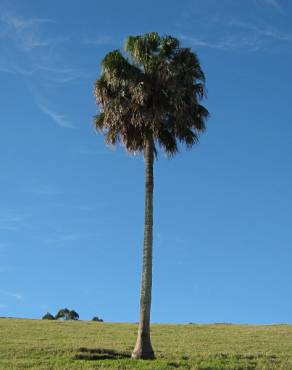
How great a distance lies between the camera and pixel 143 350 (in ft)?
106

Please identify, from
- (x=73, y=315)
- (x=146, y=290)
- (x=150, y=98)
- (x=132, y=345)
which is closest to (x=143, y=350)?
(x=146, y=290)

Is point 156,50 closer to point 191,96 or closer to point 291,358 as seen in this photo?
point 191,96

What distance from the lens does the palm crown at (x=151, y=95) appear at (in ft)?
114

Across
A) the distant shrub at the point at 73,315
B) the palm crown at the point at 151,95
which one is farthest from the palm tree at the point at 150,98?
the distant shrub at the point at 73,315

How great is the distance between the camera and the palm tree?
34562mm

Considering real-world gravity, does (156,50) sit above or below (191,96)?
above

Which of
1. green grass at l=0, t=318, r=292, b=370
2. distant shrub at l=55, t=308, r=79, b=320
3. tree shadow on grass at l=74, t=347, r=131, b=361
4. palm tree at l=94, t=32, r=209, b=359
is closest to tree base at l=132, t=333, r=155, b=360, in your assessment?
green grass at l=0, t=318, r=292, b=370

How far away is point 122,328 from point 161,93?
81.5ft

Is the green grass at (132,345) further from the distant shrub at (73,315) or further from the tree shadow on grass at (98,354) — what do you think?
the distant shrub at (73,315)

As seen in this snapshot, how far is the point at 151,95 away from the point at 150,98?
6.0 inches

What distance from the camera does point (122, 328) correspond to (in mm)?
54375

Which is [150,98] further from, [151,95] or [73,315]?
[73,315]

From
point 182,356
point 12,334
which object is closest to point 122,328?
point 12,334

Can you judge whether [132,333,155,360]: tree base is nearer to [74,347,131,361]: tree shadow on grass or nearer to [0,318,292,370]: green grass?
[0,318,292,370]: green grass
